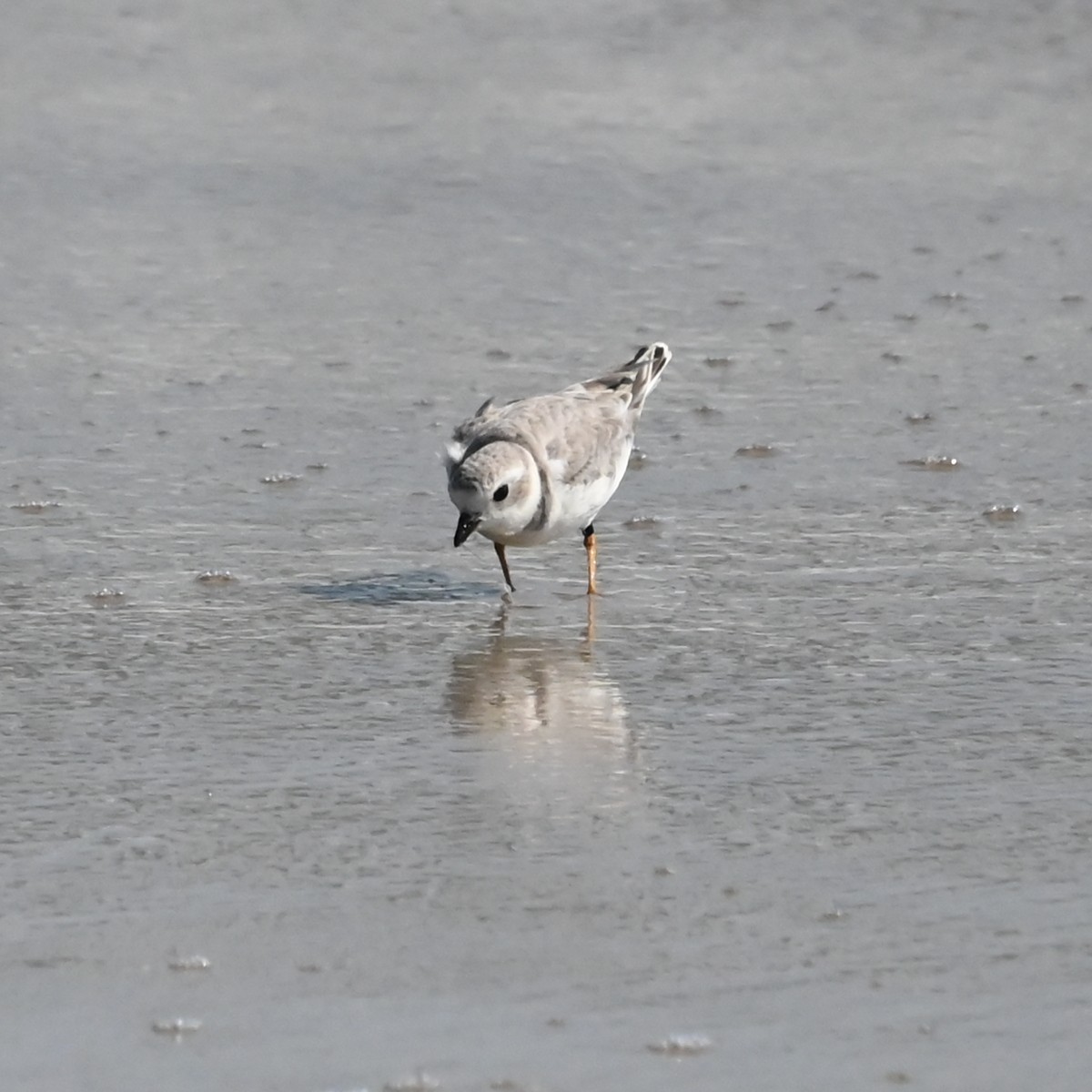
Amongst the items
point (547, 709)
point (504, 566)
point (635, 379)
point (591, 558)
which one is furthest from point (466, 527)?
point (635, 379)

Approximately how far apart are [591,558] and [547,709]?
117 cm

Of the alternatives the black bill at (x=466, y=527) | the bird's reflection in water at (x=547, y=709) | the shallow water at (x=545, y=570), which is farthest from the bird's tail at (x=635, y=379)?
the bird's reflection in water at (x=547, y=709)

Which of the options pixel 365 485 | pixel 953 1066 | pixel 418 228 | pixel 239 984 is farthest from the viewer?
pixel 418 228

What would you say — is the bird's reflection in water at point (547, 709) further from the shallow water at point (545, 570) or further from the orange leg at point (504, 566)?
the orange leg at point (504, 566)

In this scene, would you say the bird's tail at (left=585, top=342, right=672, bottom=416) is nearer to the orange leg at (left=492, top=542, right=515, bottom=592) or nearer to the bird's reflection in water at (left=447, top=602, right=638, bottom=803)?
the orange leg at (left=492, top=542, right=515, bottom=592)

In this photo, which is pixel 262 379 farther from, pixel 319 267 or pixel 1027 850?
pixel 1027 850

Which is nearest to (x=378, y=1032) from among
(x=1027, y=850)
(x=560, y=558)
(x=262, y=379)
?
(x=1027, y=850)

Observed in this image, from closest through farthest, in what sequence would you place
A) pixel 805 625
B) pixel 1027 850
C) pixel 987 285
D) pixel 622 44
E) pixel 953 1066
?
pixel 953 1066 < pixel 1027 850 < pixel 805 625 < pixel 987 285 < pixel 622 44

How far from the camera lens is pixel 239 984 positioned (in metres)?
3.95

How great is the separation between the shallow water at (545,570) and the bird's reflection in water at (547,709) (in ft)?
0.07

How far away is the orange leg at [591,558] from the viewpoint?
658 cm

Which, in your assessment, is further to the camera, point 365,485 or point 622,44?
point 622,44

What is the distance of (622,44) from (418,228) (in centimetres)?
332

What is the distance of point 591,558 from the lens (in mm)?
6629
